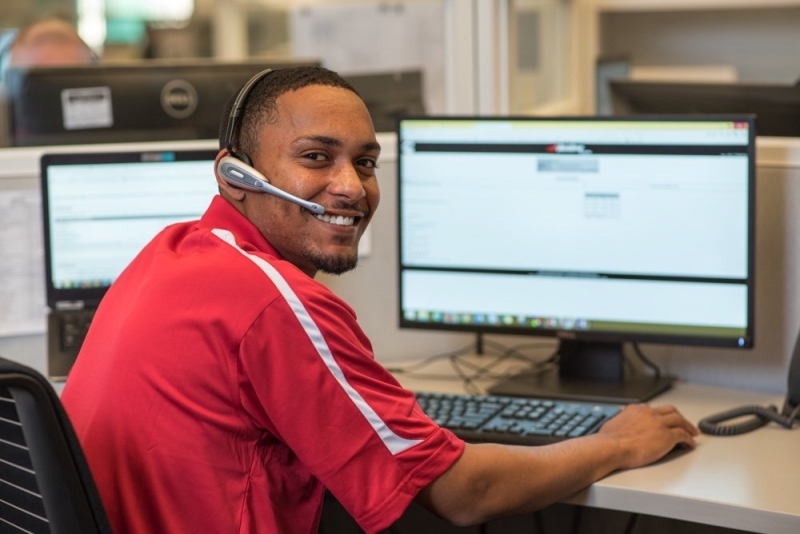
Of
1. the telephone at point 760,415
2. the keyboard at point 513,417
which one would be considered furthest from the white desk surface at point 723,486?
the keyboard at point 513,417

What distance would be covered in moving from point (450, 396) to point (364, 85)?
46.4 inches

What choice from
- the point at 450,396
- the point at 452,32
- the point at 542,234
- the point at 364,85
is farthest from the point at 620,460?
the point at 364,85

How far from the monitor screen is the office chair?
760 millimetres

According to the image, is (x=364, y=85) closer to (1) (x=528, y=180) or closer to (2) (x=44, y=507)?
(1) (x=528, y=180)

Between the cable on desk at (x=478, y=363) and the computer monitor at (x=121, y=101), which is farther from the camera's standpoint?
the computer monitor at (x=121, y=101)

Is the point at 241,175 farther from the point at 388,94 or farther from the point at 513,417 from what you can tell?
the point at 388,94

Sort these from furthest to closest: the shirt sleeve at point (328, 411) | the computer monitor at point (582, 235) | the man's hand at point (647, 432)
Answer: the computer monitor at point (582, 235) → the man's hand at point (647, 432) → the shirt sleeve at point (328, 411)

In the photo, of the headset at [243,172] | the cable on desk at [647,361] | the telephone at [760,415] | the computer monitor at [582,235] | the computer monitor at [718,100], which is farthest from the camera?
the computer monitor at [718,100]

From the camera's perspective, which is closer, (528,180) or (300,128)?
(300,128)

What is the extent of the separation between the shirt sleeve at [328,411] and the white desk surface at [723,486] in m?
0.32

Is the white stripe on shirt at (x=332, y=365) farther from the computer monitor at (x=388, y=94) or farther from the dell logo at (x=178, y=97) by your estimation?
the computer monitor at (x=388, y=94)

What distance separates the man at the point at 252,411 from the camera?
1.06m

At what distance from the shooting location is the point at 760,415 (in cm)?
155

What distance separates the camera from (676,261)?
166 centimetres
